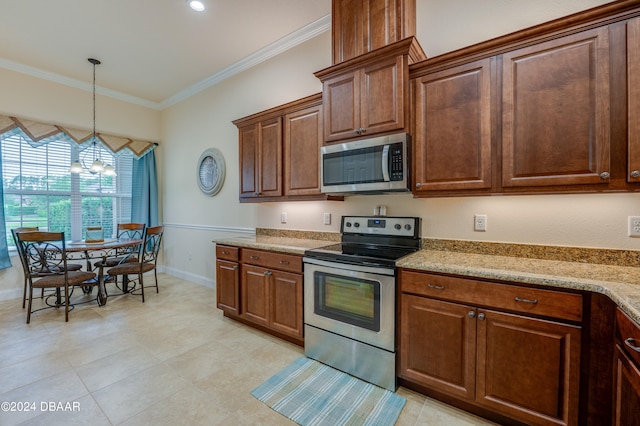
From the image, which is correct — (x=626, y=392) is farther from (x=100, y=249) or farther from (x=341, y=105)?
(x=100, y=249)

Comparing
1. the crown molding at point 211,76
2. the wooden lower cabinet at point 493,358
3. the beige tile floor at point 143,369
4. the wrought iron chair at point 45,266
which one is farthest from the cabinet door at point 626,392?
the wrought iron chair at point 45,266

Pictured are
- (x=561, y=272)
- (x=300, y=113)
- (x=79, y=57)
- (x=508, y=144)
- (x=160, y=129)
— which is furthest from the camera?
(x=160, y=129)

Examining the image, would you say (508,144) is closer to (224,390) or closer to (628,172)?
(628,172)

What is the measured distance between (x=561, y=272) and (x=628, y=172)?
0.60 metres

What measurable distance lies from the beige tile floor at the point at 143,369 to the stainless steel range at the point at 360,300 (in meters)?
0.29

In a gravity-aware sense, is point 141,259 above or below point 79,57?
below

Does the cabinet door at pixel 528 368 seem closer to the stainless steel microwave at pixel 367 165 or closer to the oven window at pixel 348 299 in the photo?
the oven window at pixel 348 299

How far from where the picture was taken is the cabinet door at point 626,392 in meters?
1.03

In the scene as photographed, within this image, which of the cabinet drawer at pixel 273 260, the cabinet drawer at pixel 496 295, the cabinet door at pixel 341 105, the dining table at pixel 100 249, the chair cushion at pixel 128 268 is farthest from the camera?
the chair cushion at pixel 128 268

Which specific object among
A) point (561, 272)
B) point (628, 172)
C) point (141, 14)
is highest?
point (141, 14)

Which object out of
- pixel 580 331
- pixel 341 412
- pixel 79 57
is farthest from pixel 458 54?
pixel 79 57

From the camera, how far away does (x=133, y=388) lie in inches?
77.5

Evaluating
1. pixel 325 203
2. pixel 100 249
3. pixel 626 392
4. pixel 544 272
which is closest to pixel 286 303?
pixel 325 203

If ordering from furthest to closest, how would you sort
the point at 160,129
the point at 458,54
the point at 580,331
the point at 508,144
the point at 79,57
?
1. the point at 160,129
2. the point at 79,57
3. the point at 458,54
4. the point at 508,144
5. the point at 580,331
